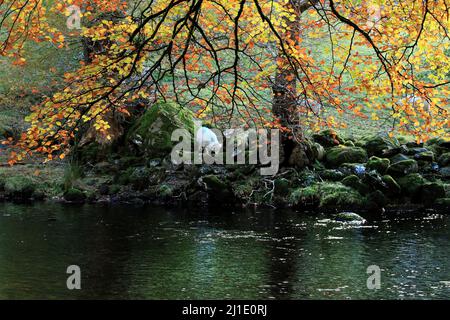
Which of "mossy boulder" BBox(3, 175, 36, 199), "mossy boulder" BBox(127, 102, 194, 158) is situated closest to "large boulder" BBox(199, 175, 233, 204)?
"mossy boulder" BBox(127, 102, 194, 158)

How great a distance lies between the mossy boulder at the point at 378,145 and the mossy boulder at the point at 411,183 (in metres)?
2.16

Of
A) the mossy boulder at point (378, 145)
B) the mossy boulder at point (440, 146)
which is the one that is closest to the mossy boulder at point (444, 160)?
the mossy boulder at point (440, 146)

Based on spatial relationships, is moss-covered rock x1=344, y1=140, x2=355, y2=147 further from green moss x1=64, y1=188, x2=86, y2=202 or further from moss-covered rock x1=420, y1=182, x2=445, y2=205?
green moss x1=64, y1=188, x2=86, y2=202

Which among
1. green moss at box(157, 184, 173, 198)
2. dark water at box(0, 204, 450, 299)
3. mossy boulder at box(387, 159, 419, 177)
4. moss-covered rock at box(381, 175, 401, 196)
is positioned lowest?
dark water at box(0, 204, 450, 299)

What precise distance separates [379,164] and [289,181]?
305 cm

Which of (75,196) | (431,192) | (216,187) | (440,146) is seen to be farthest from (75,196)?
(440,146)

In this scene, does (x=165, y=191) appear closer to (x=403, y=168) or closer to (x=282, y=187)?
(x=282, y=187)

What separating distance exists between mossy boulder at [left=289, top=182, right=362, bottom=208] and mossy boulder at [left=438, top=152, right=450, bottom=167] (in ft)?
12.6

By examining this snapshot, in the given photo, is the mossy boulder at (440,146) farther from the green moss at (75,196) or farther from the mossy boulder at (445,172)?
the green moss at (75,196)

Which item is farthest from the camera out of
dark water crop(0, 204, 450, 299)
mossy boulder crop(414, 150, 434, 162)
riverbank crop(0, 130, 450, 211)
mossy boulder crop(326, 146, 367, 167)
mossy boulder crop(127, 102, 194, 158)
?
mossy boulder crop(127, 102, 194, 158)

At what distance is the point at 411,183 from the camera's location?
1889 centimetres

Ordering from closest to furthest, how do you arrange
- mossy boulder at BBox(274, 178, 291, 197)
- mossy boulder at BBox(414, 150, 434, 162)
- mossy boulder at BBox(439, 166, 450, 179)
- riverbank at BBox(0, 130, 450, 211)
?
riverbank at BBox(0, 130, 450, 211) → mossy boulder at BBox(274, 178, 291, 197) → mossy boulder at BBox(439, 166, 450, 179) → mossy boulder at BBox(414, 150, 434, 162)

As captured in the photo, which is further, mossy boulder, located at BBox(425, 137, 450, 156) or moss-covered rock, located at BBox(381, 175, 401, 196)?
mossy boulder, located at BBox(425, 137, 450, 156)

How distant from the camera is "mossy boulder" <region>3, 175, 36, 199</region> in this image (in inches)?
843
